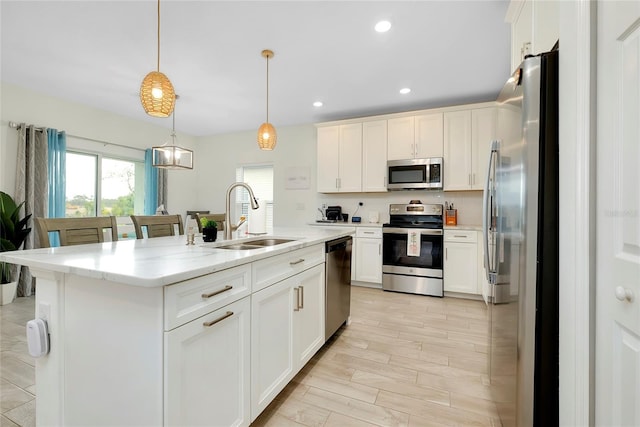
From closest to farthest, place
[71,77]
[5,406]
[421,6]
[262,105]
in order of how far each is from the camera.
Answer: [5,406], [421,6], [71,77], [262,105]

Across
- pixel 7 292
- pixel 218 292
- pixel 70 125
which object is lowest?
pixel 7 292

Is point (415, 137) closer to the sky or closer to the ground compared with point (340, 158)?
closer to the sky

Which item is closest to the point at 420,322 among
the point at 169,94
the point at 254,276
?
the point at 254,276

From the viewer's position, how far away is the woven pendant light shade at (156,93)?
191 centimetres

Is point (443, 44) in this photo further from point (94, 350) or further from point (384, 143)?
point (94, 350)

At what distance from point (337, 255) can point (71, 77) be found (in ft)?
12.2

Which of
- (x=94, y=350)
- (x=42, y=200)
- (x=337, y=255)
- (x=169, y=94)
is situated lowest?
(x=94, y=350)

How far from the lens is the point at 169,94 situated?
1971 mm

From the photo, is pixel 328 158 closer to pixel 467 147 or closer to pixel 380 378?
pixel 467 147

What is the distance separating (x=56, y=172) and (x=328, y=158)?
3.79 meters

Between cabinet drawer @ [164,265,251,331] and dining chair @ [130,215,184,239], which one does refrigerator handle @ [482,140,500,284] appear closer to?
cabinet drawer @ [164,265,251,331]

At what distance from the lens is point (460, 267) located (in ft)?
12.0

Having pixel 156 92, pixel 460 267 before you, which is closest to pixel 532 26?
pixel 156 92

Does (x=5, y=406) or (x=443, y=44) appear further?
(x=443, y=44)
